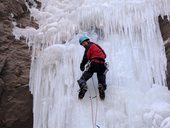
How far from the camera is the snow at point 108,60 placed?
5.55m

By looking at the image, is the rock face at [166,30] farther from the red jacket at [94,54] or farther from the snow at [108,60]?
the red jacket at [94,54]

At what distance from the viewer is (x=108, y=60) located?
6.35 metres

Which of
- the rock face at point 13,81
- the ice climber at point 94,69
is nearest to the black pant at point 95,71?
the ice climber at point 94,69

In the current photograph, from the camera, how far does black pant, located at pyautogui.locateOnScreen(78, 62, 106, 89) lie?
571 cm

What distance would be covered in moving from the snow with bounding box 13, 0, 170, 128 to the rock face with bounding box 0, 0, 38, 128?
17 cm

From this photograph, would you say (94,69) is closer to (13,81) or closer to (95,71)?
(95,71)

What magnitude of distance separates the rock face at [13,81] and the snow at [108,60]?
0.17m

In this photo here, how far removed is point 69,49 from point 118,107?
5.21ft

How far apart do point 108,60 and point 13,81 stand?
1781mm

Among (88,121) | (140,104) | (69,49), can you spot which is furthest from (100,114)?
(69,49)

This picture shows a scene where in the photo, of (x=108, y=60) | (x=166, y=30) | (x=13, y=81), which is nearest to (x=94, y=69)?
(x=108, y=60)

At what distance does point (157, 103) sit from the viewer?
5602 millimetres

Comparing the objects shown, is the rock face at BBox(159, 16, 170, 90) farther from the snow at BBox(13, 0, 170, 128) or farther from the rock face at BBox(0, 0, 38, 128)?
the rock face at BBox(0, 0, 38, 128)

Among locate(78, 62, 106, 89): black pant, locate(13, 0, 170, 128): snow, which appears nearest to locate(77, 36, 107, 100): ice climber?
locate(78, 62, 106, 89): black pant
